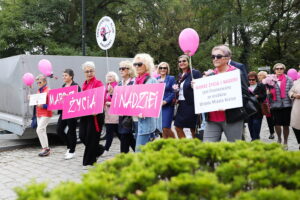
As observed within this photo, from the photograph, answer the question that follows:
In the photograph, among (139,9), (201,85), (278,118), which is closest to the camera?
(201,85)

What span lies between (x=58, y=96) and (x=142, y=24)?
16593 mm

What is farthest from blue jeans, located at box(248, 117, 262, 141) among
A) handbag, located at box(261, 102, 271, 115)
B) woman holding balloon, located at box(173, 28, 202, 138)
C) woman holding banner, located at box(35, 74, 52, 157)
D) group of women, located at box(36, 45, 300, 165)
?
woman holding banner, located at box(35, 74, 52, 157)

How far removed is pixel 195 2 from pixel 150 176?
2210 centimetres

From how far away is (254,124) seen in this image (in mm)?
8062

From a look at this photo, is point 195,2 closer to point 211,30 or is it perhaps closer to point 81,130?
point 211,30

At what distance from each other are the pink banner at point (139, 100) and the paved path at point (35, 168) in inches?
50.0

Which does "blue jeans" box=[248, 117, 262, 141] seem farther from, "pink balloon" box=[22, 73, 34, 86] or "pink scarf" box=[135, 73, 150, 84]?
"pink balloon" box=[22, 73, 34, 86]

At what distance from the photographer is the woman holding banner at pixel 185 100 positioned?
616 cm

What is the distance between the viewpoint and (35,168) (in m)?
6.57

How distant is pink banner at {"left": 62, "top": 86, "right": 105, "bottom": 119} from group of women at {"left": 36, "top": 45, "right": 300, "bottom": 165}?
0.54 ft

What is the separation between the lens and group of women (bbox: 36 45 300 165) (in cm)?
448

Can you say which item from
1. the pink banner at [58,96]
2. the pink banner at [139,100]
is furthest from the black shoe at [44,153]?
the pink banner at [139,100]

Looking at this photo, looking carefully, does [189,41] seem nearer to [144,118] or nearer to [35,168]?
[144,118]

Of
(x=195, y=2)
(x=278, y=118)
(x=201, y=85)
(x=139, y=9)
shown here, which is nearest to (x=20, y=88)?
(x=201, y=85)
